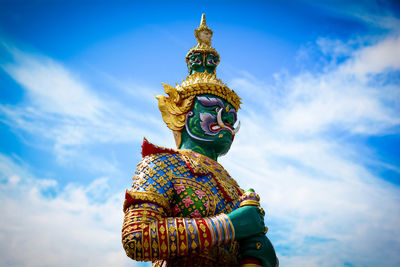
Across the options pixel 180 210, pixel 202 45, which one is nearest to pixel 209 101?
pixel 202 45

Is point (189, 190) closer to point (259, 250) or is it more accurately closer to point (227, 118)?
point (259, 250)

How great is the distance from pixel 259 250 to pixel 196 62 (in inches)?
149

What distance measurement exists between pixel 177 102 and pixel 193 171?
153 centimetres

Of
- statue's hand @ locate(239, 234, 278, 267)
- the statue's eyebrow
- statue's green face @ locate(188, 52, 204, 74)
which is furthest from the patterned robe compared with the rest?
statue's green face @ locate(188, 52, 204, 74)

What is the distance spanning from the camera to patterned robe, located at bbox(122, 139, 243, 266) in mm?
4613

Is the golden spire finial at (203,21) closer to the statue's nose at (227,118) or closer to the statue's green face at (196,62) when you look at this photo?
the statue's green face at (196,62)

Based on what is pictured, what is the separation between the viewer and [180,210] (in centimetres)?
532

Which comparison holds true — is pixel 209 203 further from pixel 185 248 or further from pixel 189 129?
pixel 189 129

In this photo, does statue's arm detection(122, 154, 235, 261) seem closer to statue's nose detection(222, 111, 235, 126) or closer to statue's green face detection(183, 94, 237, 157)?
statue's green face detection(183, 94, 237, 157)

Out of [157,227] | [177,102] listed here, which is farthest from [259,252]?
[177,102]

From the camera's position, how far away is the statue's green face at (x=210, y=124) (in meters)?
6.39

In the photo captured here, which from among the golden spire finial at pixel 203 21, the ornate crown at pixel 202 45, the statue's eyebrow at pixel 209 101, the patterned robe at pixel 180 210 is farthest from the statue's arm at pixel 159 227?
the golden spire finial at pixel 203 21

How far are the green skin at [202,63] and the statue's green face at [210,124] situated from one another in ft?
3.17

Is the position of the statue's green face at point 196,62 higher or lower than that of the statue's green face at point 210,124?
higher
